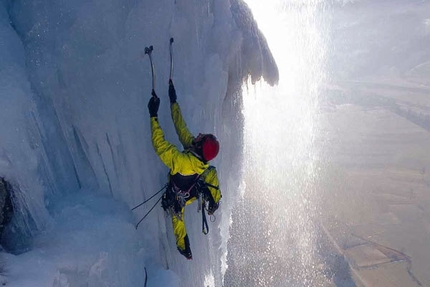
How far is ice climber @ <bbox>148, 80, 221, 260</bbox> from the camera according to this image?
340cm

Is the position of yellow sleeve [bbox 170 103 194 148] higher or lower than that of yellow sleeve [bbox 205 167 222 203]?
higher

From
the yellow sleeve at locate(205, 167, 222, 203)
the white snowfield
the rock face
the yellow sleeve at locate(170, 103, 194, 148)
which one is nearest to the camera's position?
the rock face

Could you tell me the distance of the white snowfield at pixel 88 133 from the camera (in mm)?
2855

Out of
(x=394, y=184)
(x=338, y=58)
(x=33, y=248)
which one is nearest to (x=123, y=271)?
(x=33, y=248)

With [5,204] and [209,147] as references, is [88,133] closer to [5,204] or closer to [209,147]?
[5,204]

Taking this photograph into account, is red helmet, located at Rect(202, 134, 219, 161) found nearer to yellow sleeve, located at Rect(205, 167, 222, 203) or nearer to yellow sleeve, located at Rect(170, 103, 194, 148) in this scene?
yellow sleeve, located at Rect(170, 103, 194, 148)

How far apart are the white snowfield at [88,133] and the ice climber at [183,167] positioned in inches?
9.8

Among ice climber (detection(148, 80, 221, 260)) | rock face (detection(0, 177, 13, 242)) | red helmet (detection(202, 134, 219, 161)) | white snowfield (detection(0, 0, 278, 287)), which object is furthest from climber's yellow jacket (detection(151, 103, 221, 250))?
rock face (detection(0, 177, 13, 242))

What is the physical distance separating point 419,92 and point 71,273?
2165 inches

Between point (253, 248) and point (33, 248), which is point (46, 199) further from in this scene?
point (253, 248)

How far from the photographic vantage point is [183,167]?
11.5 ft

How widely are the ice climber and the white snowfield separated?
25 centimetres

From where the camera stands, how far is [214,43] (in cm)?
504

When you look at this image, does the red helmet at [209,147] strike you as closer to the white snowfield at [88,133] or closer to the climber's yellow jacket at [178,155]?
the climber's yellow jacket at [178,155]
